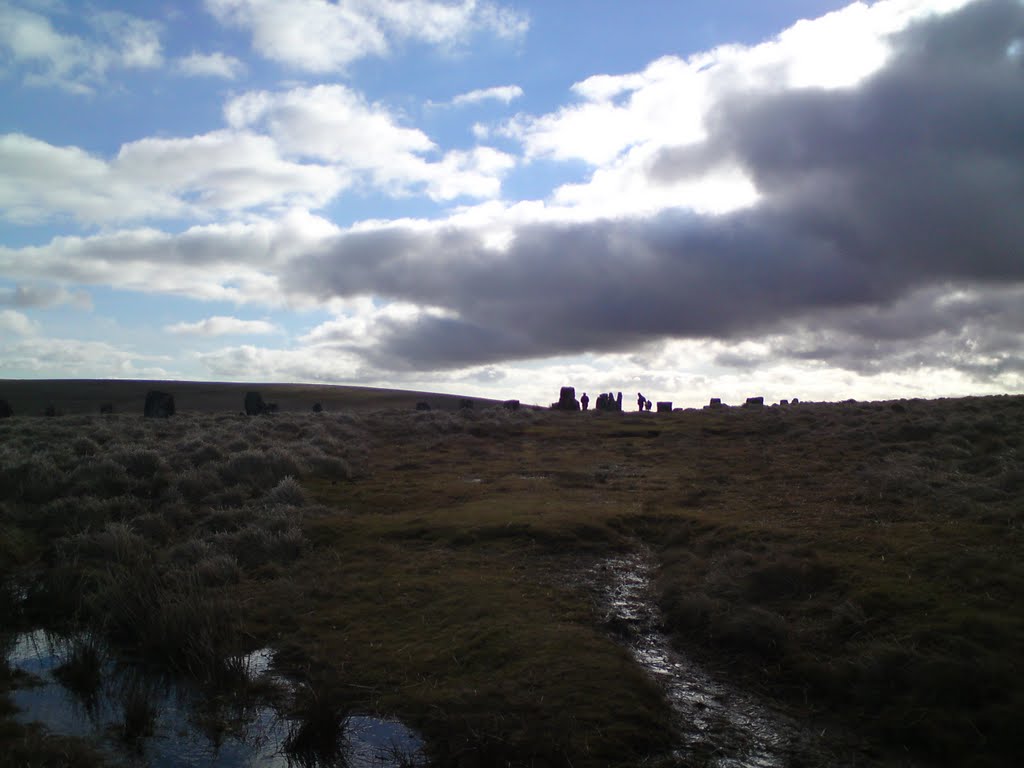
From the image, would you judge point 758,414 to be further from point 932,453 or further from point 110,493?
point 110,493

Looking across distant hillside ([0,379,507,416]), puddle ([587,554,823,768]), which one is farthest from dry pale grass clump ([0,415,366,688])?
distant hillside ([0,379,507,416])

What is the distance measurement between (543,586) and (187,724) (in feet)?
16.7

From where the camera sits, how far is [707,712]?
704cm

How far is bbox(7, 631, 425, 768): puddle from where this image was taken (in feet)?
21.1

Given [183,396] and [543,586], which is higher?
[183,396]

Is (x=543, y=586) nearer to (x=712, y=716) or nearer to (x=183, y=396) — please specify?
(x=712, y=716)

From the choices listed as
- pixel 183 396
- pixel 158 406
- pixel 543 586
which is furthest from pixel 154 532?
pixel 183 396

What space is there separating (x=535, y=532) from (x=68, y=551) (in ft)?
25.8

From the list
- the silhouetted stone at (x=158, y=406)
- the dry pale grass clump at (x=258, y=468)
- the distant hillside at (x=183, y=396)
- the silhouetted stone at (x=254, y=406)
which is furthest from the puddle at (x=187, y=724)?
the distant hillside at (x=183, y=396)

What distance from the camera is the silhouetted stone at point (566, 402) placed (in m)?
55.7

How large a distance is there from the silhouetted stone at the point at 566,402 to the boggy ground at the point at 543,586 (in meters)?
34.2

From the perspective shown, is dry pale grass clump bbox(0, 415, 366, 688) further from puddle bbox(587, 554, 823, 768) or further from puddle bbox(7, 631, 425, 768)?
puddle bbox(587, 554, 823, 768)

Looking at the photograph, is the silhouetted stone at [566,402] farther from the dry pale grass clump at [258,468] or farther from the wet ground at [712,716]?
the wet ground at [712,716]

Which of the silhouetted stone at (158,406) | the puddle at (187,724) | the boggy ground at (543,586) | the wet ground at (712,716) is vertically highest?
the silhouetted stone at (158,406)
